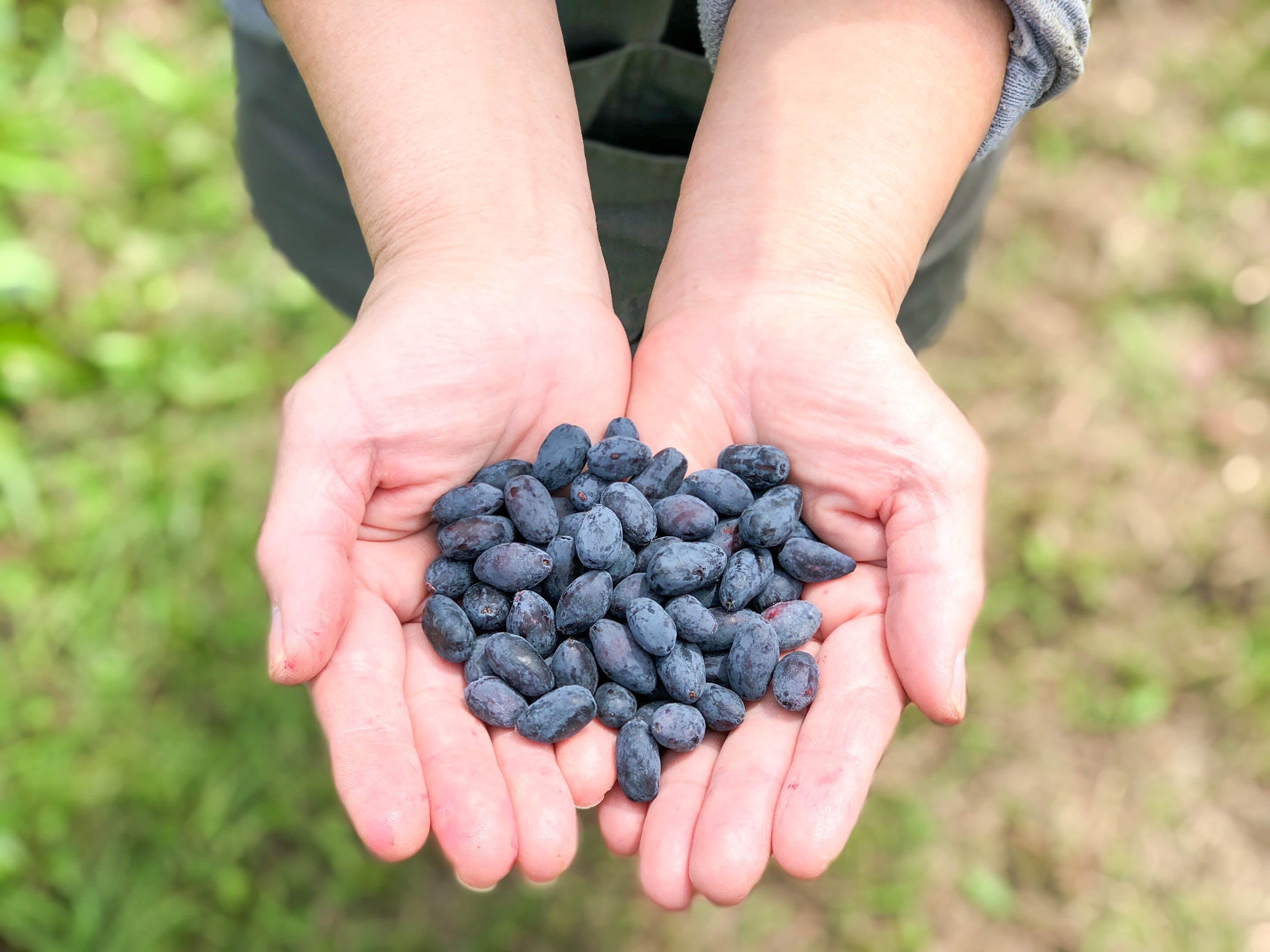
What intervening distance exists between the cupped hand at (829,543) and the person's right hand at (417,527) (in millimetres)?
160

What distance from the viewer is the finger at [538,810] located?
69.7 inches

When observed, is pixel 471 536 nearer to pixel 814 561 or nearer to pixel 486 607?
pixel 486 607

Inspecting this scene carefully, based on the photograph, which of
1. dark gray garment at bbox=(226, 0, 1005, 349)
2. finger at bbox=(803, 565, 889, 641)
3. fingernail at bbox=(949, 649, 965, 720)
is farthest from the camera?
dark gray garment at bbox=(226, 0, 1005, 349)

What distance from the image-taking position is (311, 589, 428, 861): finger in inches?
66.3

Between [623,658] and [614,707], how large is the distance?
94mm

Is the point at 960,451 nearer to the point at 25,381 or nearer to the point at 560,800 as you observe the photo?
the point at 560,800

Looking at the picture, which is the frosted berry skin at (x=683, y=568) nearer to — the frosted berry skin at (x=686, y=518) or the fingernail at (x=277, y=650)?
the frosted berry skin at (x=686, y=518)

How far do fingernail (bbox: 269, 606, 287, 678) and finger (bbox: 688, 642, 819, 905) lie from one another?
2.47 ft

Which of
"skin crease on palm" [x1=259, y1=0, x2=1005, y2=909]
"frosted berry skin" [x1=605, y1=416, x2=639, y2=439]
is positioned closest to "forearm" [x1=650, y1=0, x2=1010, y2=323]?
"skin crease on palm" [x1=259, y1=0, x2=1005, y2=909]

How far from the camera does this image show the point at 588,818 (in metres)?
3.15

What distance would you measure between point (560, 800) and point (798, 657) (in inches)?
19.7

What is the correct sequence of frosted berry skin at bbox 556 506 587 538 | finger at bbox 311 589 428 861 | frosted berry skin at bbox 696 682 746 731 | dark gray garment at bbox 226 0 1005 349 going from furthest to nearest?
dark gray garment at bbox 226 0 1005 349, frosted berry skin at bbox 556 506 587 538, frosted berry skin at bbox 696 682 746 731, finger at bbox 311 589 428 861

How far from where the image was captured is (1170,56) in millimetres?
4738

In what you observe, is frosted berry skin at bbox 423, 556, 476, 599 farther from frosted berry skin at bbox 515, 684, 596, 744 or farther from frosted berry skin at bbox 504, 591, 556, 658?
frosted berry skin at bbox 515, 684, 596, 744
